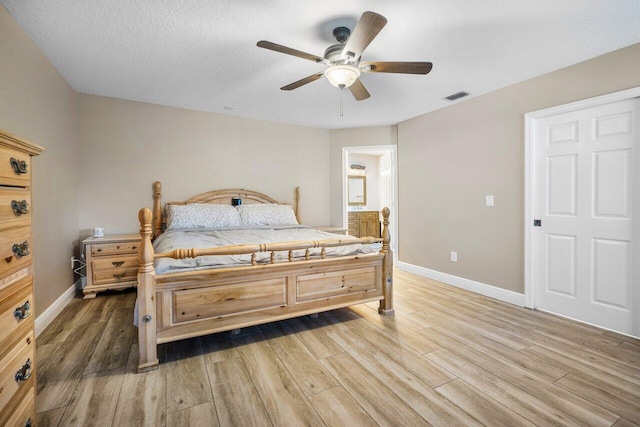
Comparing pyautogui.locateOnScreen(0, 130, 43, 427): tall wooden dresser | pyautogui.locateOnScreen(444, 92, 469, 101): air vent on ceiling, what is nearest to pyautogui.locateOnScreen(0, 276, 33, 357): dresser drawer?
pyautogui.locateOnScreen(0, 130, 43, 427): tall wooden dresser

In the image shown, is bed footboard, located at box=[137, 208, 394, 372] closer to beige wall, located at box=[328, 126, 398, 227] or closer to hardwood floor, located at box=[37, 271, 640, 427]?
hardwood floor, located at box=[37, 271, 640, 427]

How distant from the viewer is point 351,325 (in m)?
2.60

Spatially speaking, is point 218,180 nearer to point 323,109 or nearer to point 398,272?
point 323,109

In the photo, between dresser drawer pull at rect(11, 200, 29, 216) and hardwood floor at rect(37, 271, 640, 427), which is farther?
hardwood floor at rect(37, 271, 640, 427)

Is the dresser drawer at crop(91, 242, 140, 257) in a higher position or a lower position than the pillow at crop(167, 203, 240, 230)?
lower

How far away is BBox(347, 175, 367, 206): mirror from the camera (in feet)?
→ 24.0

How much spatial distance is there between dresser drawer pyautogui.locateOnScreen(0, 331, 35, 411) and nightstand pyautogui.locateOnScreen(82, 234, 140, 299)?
2.40m

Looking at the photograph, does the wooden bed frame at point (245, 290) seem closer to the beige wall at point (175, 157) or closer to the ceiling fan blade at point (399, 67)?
the ceiling fan blade at point (399, 67)

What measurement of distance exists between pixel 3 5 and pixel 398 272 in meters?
4.78

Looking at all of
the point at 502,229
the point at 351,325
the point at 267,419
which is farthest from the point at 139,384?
the point at 502,229

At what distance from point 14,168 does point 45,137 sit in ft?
6.88

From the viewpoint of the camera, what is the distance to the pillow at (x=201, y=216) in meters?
3.59

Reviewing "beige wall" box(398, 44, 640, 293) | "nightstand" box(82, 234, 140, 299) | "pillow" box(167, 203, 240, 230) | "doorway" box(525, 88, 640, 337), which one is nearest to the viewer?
"doorway" box(525, 88, 640, 337)

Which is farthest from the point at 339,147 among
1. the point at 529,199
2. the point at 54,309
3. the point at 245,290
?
the point at 54,309
